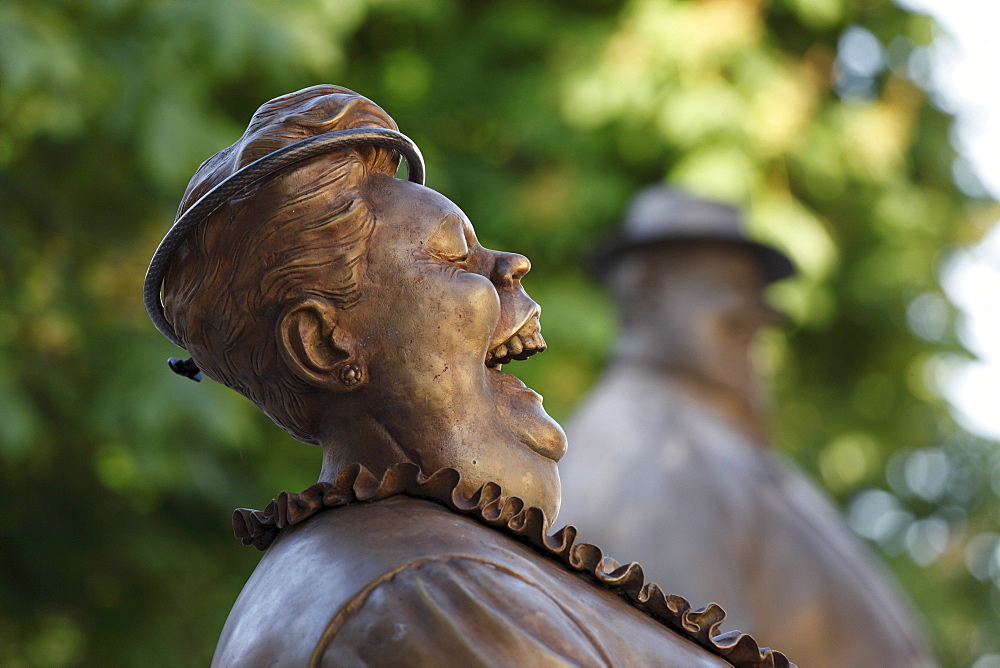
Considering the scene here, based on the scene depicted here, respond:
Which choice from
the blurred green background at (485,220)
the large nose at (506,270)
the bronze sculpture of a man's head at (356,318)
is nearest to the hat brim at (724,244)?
the blurred green background at (485,220)

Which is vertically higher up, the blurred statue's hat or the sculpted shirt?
the blurred statue's hat

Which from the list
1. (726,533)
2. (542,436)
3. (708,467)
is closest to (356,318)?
(542,436)

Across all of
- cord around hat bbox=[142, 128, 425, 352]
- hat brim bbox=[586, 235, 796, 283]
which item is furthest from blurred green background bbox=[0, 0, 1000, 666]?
cord around hat bbox=[142, 128, 425, 352]

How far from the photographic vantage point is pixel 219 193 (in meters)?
2.12

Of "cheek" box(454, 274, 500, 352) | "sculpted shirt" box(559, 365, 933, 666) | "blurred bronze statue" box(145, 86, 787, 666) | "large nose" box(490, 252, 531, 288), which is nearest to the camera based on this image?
"blurred bronze statue" box(145, 86, 787, 666)

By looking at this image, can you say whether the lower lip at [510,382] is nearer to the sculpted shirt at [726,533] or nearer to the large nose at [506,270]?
the large nose at [506,270]

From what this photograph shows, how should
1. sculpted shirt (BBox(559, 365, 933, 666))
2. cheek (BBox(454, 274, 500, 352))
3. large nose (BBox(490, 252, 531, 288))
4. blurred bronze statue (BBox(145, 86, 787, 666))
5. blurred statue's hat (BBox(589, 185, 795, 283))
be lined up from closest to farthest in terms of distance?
blurred bronze statue (BBox(145, 86, 787, 666)) < cheek (BBox(454, 274, 500, 352)) < large nose (BBox(490, 252, 531, 288)) < sculpted shirt (BBox(559, 365, 933, 666)) < blurred statue's hat (BBox(589, 185, 795, 283))

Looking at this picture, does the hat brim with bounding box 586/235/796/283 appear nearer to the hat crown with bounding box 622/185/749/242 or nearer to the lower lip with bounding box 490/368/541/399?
the hat crown with bounding box 622/185/749/242

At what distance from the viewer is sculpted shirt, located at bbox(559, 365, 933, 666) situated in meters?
6.04

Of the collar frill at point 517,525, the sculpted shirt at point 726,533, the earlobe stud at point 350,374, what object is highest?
the sculpted shirt at point 726,533

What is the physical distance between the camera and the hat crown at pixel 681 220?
7.11 metres

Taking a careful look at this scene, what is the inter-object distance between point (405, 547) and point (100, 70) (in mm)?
4406

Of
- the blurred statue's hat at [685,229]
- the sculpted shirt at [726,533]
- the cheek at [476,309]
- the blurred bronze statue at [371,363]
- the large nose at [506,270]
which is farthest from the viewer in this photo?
the blurred statue's hat at [685,229]

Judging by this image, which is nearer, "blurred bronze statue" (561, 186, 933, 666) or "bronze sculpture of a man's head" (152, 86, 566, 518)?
"bronze sculpture of a man's head" (152, 86, 566, 518)
